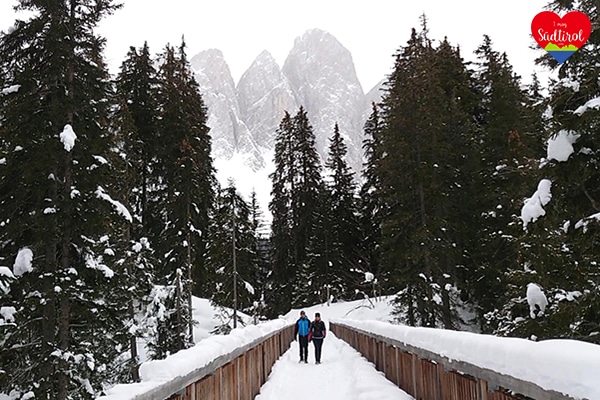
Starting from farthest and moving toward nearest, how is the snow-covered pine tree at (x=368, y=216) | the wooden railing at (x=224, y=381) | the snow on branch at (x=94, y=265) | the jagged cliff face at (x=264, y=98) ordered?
the jagged cliff face at (x=264, y=98)
the snow-covered pine tree at (x=368, y=216)
the snow on branch at (x=94, y=265)
the wooden railing at (x=224, y=381)

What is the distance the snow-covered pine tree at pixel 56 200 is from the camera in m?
13.2

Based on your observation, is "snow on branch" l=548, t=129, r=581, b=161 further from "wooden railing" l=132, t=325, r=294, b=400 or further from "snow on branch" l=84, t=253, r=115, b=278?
"snow on branch" l=84, t=253, r=115, b=278

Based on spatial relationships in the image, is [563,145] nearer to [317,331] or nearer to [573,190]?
[573,190]

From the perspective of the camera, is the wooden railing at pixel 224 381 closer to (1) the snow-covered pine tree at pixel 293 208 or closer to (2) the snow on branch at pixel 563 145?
(2) the snow on branch at pixel 563 145

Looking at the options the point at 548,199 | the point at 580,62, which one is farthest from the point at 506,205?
the point at 548,199

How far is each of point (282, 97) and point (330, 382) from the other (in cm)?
13188

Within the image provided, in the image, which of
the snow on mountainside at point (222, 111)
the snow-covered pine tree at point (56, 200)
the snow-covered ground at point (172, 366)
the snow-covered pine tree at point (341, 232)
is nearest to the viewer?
the snow-covered ground at point (172, 366)

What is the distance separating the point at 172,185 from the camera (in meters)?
27.7

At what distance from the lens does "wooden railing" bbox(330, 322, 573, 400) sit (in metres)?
3.27

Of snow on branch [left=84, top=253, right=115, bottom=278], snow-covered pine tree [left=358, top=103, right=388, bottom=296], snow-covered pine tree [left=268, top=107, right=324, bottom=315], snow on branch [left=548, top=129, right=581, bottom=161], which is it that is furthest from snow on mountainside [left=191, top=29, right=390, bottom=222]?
snow on branch [left=548, top=129, right=581, bottom=161]

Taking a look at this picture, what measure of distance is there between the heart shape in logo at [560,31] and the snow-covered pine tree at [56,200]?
12082 millimetres

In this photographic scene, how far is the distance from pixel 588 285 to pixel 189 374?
38.0ft

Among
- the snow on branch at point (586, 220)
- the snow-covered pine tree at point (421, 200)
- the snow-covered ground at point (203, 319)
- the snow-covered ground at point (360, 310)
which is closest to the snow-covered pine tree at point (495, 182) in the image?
the snow-covered pine tree at point (421, 200)

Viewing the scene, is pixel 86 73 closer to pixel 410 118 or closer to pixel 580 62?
pixel 580 62
